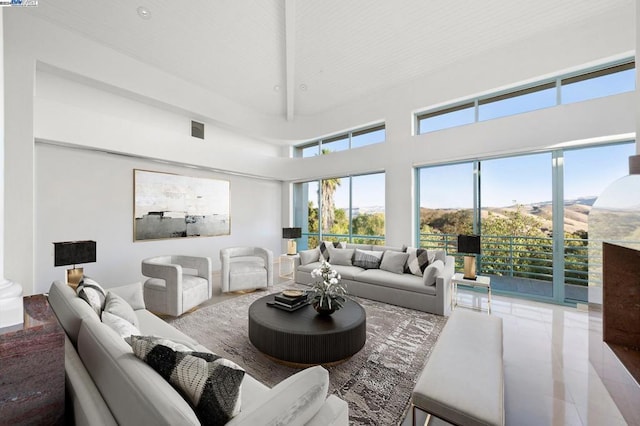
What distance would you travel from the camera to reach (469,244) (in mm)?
3949

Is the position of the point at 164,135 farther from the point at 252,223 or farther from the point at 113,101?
the point at 252,223

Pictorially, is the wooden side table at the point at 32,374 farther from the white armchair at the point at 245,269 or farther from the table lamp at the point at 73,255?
the white armchair at the point at 245,269

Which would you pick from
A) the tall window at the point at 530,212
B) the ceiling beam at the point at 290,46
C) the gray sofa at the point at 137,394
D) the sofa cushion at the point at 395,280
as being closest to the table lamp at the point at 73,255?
the gray sofa at the point at 137,394

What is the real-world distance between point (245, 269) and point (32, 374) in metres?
3.50

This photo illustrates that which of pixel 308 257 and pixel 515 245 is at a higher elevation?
pixel 515 245

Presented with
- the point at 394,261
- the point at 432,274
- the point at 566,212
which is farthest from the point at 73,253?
the point at 566,212

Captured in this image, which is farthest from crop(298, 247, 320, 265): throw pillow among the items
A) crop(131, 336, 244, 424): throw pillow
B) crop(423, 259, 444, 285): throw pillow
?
crop(131, 336, 244, 424): throw pillow

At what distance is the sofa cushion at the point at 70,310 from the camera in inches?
59.4

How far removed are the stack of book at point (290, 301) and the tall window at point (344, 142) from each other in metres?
4.40

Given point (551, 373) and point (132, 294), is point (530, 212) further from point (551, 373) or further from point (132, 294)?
point (132, 294)

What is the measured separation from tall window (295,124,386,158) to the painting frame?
262 centimetres

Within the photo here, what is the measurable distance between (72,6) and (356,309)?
18.8 feet

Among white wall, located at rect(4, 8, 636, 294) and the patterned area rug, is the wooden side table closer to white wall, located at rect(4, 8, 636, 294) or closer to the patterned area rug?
the patterned area rug

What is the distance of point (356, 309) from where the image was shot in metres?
2.92
